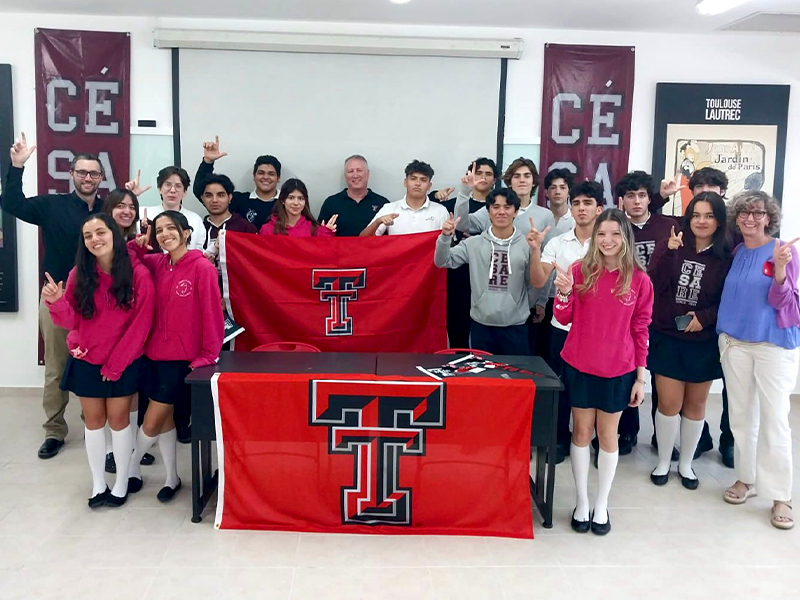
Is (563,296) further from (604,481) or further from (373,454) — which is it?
(373,454)

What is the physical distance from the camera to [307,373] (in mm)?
2852

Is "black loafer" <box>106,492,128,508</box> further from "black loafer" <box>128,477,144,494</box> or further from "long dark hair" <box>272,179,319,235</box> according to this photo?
"long dark hair" <box>272,179,319,235</box>

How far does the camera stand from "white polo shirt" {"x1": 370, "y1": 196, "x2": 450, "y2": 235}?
159 inches

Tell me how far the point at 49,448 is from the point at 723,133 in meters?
5.18

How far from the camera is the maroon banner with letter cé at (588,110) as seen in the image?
15.8 ft

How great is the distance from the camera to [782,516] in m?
3.04

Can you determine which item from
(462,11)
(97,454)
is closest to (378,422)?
(97,454)

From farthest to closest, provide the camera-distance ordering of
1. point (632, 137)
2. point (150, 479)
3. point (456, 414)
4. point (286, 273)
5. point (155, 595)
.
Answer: point (632, 137) → point (286, 273) → point (150, 479) → point (456, 414) → point (155, 595)

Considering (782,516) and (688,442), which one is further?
(688,442)

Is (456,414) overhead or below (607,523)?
overhead

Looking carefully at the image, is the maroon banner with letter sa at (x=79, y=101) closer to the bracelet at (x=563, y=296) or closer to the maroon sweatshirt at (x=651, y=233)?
the bracelet at (x=563, y=296)

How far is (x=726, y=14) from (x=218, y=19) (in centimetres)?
358

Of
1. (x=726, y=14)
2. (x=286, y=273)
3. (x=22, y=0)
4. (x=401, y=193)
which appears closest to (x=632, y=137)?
(x=726, y=14)

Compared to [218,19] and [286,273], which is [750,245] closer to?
[286,273]
